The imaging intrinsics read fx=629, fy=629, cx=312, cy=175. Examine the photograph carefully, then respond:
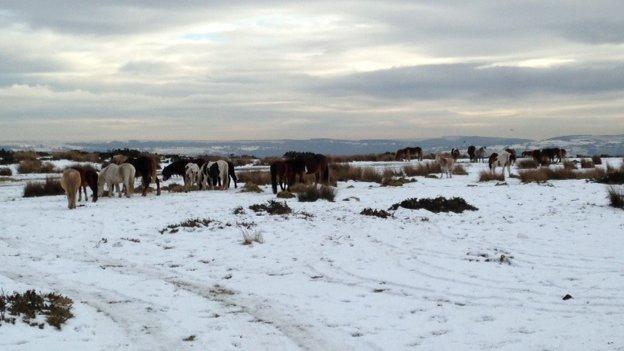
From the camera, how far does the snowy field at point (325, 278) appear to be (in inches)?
233

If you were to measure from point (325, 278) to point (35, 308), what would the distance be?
3690mm

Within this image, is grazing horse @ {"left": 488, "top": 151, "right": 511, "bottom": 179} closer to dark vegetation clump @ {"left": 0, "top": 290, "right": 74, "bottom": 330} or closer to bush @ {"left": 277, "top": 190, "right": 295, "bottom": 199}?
bush @ {"left": 277, "top": 190, "right": 295, "bottom": 199}

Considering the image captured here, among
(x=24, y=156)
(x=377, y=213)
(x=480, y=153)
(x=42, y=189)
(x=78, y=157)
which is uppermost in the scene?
(x=24, y=156)

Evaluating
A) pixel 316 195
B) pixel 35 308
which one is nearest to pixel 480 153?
pixel 316 195

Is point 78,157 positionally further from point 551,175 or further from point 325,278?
point 325,278

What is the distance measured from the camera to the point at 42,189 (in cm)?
2100

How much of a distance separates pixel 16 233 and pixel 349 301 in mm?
7835

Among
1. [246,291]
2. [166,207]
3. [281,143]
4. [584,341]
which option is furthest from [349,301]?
[281,143]

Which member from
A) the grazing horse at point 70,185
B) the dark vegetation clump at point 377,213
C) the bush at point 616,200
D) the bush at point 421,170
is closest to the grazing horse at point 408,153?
the bush at point 421,170

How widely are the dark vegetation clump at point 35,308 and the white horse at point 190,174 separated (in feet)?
53.3

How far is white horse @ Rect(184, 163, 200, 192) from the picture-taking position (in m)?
23.0

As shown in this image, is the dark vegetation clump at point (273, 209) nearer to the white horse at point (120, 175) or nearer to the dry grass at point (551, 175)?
the white horse at point (120, 175)

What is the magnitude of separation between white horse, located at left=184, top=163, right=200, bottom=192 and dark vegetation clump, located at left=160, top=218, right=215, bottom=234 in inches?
384

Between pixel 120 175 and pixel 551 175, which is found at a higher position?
pixel 120 175
